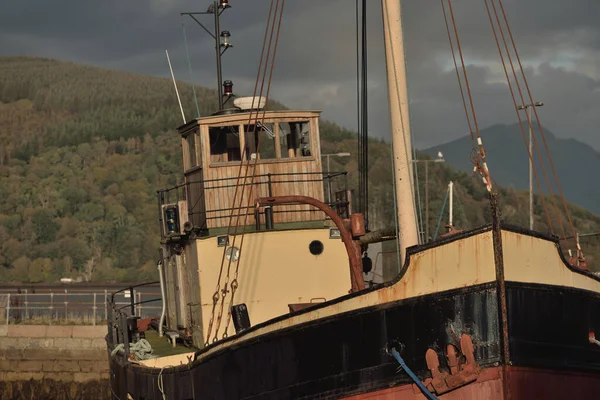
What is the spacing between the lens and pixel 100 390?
3094cm

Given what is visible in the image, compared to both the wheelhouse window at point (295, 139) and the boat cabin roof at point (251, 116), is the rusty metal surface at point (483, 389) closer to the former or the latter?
the boat cabin roof at point (251, 116)

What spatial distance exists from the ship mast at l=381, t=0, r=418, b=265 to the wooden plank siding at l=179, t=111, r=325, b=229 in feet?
12.9

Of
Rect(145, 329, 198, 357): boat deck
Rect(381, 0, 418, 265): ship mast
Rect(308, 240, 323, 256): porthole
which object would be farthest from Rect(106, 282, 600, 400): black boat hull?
Rect(145, 329, 198, 357): boat deck

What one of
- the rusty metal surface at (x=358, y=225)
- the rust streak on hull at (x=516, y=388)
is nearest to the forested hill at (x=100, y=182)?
the rusty metal surface at (x=358, y=225)

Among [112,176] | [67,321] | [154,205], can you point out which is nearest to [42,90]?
[112,176]

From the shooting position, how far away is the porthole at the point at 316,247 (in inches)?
704

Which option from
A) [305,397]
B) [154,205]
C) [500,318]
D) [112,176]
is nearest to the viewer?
[500,318]

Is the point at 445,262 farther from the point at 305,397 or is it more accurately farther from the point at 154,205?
the point at 154,205

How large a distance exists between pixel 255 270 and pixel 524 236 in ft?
19.9

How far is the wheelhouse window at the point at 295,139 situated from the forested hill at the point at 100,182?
36.1 m

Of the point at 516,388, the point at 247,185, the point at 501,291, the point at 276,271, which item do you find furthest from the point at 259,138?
the point at 516,388

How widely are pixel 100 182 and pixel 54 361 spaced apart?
50.7 meters

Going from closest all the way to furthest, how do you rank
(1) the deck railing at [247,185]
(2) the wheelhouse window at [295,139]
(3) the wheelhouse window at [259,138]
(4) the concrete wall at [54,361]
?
(1) the deck railing at [247,185] → (3) the wheelhouse window at [259,138] → (2) the wheelhouse window at [295,139] → (4) the concrete wall at [54,361]

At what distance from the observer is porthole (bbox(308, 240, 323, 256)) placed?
17875mm
